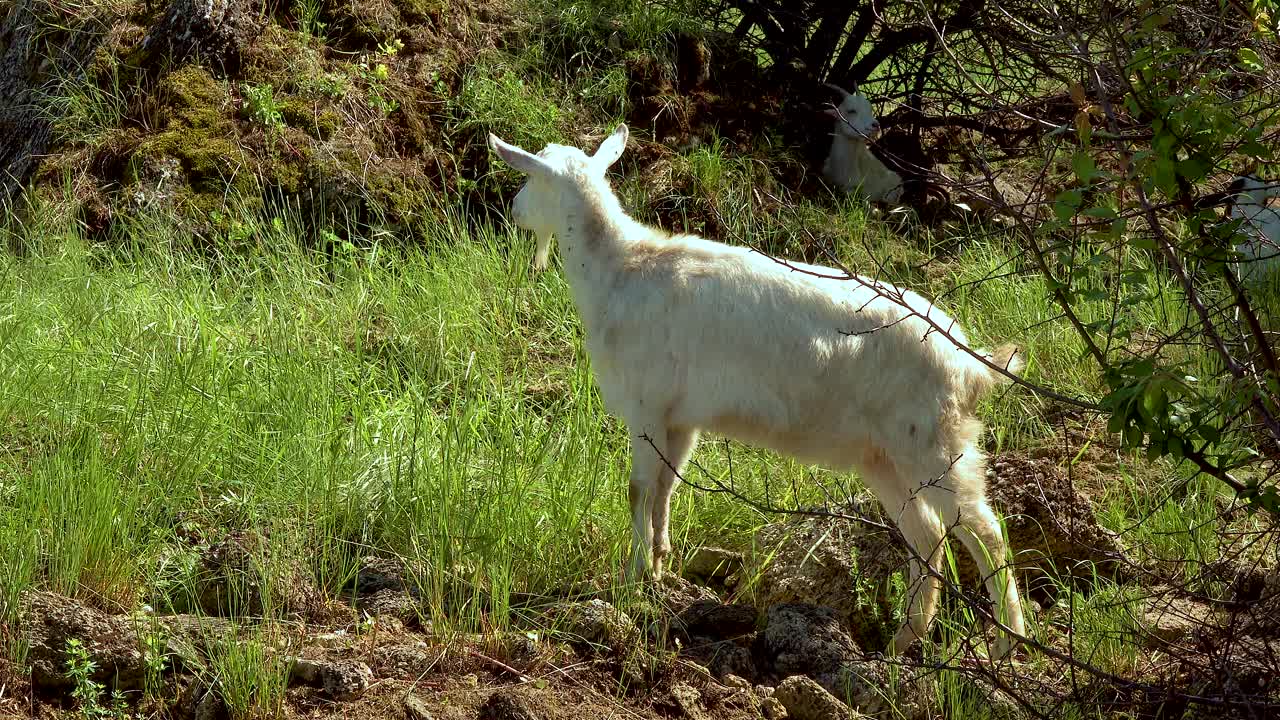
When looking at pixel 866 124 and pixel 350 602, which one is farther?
pixel 866 124

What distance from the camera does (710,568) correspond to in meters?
5.27

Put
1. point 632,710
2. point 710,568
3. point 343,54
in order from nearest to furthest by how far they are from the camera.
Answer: point 632,710 < point 710,568 < point 343,54

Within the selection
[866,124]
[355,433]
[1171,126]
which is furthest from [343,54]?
[1171,126]

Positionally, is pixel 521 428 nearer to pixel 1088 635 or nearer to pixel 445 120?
pixel 1088 635

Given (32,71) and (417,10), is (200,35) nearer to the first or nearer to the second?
(32,71)

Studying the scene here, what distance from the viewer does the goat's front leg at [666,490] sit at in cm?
500

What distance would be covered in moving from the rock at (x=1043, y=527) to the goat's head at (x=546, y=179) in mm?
2092

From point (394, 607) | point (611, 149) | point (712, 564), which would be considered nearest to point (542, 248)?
point (611, 149)

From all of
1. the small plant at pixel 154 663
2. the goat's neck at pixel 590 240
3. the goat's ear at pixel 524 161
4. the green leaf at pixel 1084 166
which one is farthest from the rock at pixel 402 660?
the green leaf at pixel 1084 166

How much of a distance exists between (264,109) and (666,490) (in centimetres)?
441

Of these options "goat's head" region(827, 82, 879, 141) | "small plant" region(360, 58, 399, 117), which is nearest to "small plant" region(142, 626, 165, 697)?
"small plant" region(360, 58, 399, 117)

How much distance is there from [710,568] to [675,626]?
69cm

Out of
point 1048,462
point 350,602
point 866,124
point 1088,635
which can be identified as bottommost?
point 350,602

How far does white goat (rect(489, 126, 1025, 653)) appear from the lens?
4.70 metres
